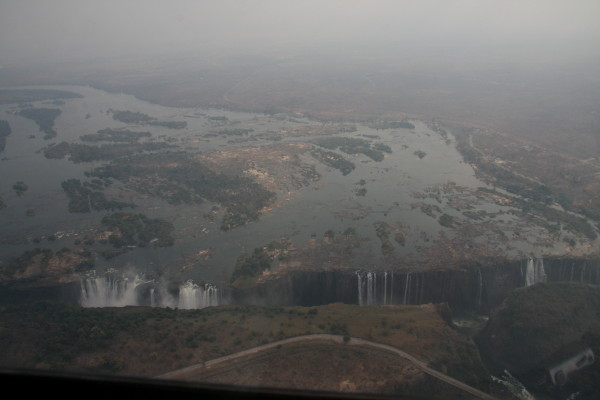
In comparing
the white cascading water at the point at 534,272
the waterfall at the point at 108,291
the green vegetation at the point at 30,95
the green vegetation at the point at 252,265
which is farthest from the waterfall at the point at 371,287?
the green vegetation at the point at 30,95

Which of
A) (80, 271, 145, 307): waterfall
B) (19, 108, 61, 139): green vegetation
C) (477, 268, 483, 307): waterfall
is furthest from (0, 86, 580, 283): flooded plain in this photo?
(477, 268, 483, 307): waterfall

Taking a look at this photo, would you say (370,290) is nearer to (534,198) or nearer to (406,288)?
(406,288)

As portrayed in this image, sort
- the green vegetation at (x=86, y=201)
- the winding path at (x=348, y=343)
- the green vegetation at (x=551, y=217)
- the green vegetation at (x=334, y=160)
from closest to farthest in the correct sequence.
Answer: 1. the winding path at (x=348, y=343)
2. the green vegetation at (x=551, y=217)
3. the green vegetation at (x=86, y=201)
4. the green vegetation at (x=334, y=160)

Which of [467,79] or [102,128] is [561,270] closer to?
[102,128]

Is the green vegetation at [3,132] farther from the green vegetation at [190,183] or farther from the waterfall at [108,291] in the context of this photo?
the waterfall at [108,291]

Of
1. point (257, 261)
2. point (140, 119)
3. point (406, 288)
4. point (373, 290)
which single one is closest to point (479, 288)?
point (406, 288)

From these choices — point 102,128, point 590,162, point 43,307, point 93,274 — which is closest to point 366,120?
point 590,162
